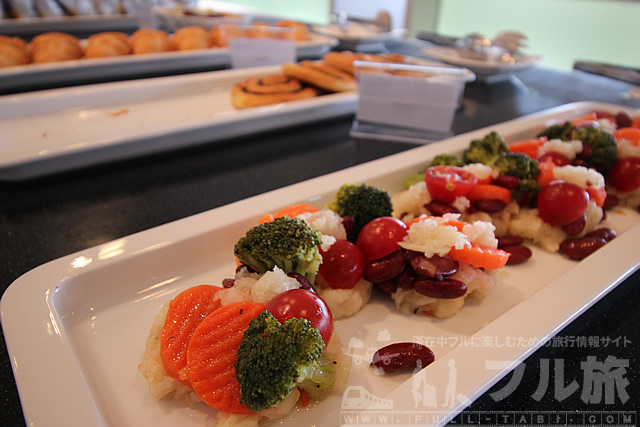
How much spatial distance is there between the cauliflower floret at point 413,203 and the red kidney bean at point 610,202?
0.93 metres

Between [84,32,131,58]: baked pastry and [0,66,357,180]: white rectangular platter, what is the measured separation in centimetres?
97

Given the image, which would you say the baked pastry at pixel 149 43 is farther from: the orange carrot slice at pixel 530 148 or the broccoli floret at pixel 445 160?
the orange carrot slice at pixel 530 148

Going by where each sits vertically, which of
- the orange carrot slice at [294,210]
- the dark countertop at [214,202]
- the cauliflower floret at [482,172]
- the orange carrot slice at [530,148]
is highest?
the cauliflower floret at [482,172]

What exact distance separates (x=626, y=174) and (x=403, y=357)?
1582 millimetres

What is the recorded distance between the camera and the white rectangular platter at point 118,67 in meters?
3.11

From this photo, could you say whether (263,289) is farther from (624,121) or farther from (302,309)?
(624,121)

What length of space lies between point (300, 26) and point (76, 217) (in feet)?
10.7

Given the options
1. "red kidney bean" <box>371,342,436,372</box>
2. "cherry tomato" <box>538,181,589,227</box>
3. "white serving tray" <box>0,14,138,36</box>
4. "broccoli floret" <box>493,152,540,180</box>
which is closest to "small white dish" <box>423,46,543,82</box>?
"broccoli floret" <box>493,152,540,180</box>

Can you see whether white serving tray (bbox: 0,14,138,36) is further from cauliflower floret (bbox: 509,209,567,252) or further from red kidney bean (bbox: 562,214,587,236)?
red kidney bean (bbox: 562,214,587,236)

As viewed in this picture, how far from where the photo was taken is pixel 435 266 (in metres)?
1.31

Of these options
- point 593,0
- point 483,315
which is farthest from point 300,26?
point 593,0

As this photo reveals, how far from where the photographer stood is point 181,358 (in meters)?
1.07

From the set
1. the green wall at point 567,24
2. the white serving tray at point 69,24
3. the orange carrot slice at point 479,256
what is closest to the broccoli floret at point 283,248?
the orange carrot slice at point 479,256

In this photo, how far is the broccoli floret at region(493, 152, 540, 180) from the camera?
1.78 m
